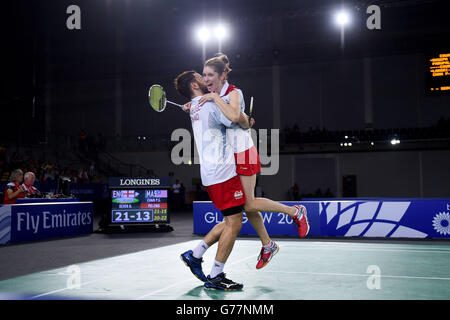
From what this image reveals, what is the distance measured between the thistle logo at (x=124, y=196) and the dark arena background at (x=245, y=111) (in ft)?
0.12

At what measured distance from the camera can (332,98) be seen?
1033 inches

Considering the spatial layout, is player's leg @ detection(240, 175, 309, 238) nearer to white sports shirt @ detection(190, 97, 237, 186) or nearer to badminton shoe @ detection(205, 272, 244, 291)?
white sports shirt @ detection(190, 97, 237, 186)

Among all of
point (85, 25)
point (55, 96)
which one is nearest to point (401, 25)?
point (85, 25)

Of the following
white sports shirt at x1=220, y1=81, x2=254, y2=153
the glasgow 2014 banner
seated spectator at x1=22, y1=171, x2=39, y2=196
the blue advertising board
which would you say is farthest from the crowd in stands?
white sports shirt at x1=220, y1=81, x2=254, y2=153

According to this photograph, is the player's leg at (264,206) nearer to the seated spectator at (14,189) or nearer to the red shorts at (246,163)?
the red shorts at (246,163)

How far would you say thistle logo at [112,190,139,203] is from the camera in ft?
37.9

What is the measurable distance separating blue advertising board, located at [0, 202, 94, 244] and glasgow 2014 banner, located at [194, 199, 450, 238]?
367 cm

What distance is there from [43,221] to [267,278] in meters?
7.16

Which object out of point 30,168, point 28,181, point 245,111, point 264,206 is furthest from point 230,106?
point 245,111

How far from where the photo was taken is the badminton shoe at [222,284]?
4.17 meters

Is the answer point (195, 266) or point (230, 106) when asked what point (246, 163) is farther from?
point (195, 266)

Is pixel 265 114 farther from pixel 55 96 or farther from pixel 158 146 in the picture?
pixel 55 96

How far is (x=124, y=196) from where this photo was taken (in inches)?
456

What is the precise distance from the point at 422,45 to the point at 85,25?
64.2ft
